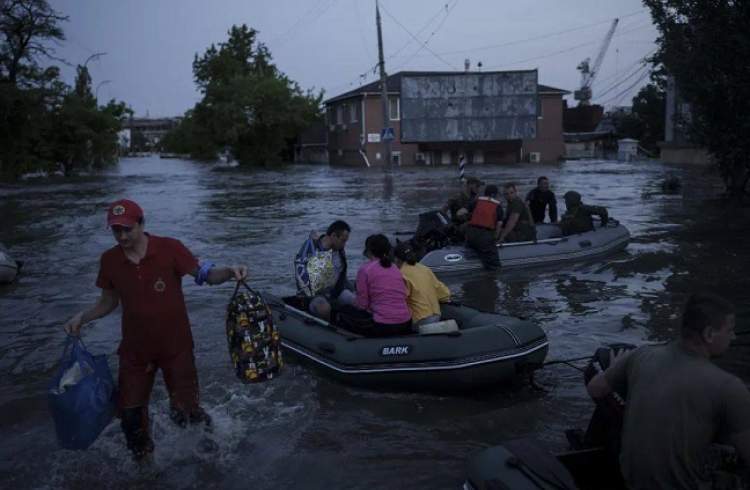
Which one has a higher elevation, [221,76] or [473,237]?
[221,76]

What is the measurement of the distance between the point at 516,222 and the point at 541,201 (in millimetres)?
1859

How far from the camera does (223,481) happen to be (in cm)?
509

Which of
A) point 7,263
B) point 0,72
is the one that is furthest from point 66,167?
point 7,263

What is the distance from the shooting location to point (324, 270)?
24.7ft

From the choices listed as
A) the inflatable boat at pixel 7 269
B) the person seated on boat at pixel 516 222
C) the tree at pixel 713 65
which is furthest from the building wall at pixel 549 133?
the inflatable boat at pixel 7 269

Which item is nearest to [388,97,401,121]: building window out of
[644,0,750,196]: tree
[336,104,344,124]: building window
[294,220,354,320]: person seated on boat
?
[336,104,344,124]: building window

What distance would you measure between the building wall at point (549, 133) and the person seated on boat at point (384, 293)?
46267 mm

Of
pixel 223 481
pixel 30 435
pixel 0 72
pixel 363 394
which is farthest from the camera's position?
pixel 0 72

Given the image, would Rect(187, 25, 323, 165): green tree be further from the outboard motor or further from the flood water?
the outboard motor

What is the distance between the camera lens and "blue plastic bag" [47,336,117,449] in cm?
451

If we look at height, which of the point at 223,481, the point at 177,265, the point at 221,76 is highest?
the point at 221,76

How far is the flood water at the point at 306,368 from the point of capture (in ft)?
17.4

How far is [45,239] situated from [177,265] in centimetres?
1487

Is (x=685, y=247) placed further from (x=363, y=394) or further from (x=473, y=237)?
(x=363, y=394)
